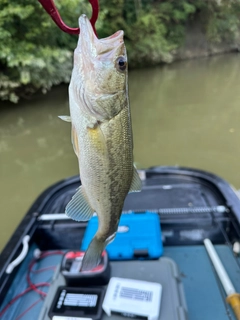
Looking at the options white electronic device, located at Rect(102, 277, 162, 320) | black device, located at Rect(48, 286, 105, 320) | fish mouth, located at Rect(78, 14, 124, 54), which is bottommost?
black device, located at Rect(48, 286, 105, 320)

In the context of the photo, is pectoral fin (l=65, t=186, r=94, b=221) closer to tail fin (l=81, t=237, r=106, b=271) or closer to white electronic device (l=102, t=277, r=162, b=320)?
tail fin (l=81, t=237, r=106, b=271)

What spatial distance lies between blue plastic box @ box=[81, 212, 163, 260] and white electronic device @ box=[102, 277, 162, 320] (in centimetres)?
36

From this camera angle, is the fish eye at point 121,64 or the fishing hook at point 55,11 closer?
the fishing hook at point 55,11

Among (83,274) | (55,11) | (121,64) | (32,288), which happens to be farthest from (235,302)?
(55,11)

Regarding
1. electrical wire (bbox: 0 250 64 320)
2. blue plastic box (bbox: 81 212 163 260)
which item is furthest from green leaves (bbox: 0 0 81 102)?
blue plastic box (bbox: 81 212 163 260)

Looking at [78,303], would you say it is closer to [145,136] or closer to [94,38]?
[94,38]

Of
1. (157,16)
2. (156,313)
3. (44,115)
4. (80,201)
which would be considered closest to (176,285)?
(156,313)

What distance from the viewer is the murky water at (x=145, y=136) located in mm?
4918

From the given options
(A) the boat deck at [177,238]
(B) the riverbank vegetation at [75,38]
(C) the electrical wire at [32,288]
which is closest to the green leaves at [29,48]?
(B) the riverbank vegetation at [75,38]

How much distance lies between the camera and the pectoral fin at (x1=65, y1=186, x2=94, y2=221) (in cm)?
106

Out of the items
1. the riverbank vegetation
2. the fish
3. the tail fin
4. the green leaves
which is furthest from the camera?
the riverbank vegetation

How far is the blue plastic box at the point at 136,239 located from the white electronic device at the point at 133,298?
36cm

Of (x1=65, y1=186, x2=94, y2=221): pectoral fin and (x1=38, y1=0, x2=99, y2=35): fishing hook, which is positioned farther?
(x1=65, y1=186, x2=94, y2=221): pectoral fin

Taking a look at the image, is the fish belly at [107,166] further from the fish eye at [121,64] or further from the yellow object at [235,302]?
the yellow object at [235,302]
